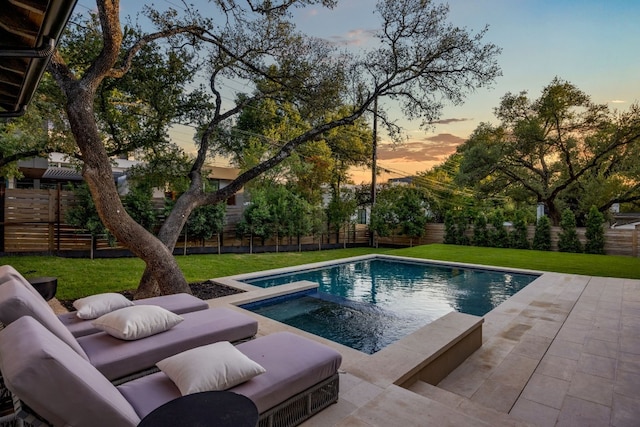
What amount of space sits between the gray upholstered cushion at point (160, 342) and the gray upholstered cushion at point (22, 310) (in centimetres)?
31

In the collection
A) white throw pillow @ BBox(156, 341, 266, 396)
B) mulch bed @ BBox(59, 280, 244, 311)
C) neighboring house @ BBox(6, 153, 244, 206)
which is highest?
neighboring house @ BBox(6, 153, 244, 206)

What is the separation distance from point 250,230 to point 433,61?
8.74m

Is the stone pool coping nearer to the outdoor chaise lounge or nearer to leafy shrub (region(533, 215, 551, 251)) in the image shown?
the outdoor chaise lounge

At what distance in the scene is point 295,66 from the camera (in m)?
7.32

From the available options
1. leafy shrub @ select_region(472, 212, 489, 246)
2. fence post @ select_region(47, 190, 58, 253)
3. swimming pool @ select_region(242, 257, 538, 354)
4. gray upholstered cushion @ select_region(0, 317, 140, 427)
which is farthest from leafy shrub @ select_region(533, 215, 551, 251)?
fence post @ select_region(47, 190, 58, 253)

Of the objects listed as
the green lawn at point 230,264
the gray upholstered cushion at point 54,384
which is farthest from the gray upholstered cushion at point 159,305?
the green lawn at point 230,264

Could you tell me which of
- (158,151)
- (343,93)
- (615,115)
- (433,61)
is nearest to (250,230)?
(158,151)

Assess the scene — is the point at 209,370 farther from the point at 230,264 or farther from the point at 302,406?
the point at 230,264

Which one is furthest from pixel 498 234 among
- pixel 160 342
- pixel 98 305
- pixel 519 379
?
pixel 98 305

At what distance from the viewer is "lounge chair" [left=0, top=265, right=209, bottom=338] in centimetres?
318

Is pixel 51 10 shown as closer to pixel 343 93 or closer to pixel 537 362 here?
pixel 537 362

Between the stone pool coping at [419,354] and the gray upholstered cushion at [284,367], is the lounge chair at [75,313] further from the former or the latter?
the gray upholstered cushion at [284,367]

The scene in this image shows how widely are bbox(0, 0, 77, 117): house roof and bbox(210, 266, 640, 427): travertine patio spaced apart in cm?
323

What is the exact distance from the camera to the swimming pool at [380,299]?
5520 millimetres
